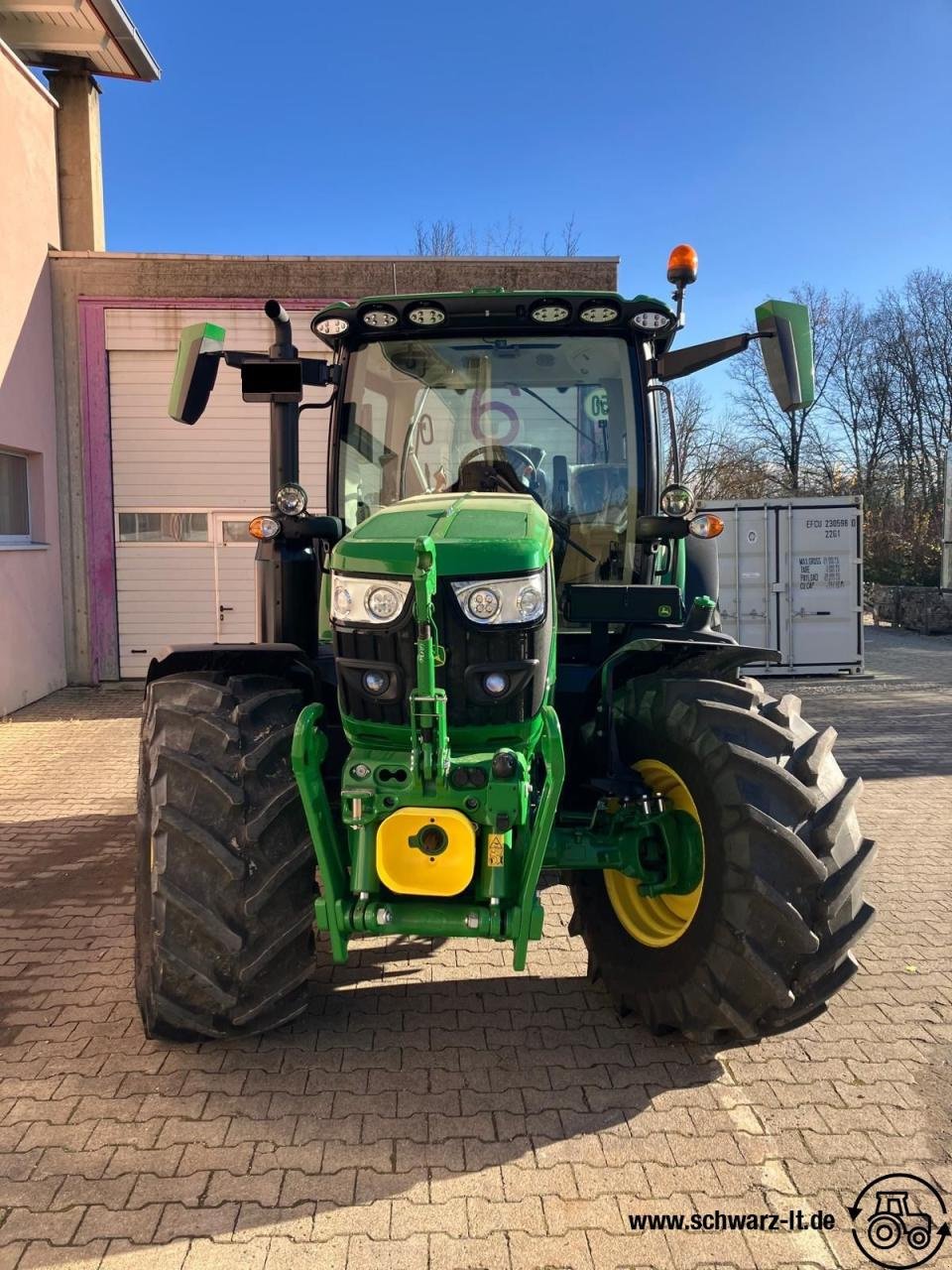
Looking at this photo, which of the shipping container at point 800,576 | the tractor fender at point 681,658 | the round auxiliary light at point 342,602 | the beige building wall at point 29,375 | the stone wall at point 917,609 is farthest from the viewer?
the stone wall at point 917,609

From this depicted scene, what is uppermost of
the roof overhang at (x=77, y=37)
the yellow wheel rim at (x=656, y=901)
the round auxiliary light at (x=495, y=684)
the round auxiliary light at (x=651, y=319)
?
the roof overhang at (x=77, y=37)

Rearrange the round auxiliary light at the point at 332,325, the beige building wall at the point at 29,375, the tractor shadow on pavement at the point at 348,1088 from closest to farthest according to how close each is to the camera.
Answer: the tractor shadow on pavement at the point at 348,1088
the round auxiliary light at the point at 332,325
the beige building wall at the point at 29,375

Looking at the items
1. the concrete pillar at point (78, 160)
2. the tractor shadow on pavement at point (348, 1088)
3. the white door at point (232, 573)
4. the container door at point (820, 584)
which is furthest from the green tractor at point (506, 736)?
the concrete pillar at point (78, 160)

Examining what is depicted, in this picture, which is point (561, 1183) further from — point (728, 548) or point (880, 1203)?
point (728, 548)

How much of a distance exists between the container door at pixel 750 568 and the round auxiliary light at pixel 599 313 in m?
9.31

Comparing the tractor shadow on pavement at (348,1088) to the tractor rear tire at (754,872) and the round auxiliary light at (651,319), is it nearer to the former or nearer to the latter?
the tractor rear tire at (754,872)

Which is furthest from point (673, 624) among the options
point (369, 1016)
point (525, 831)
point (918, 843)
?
point (918, 843)

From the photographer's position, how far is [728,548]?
41.4ft

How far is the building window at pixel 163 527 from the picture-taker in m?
11.3

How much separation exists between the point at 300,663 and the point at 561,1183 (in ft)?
5.93

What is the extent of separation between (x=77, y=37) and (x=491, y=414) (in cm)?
1175

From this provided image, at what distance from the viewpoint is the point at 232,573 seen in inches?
452

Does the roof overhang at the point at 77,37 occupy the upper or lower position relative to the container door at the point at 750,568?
upper

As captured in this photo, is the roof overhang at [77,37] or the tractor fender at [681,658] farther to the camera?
the roof overhang at [77,37]
